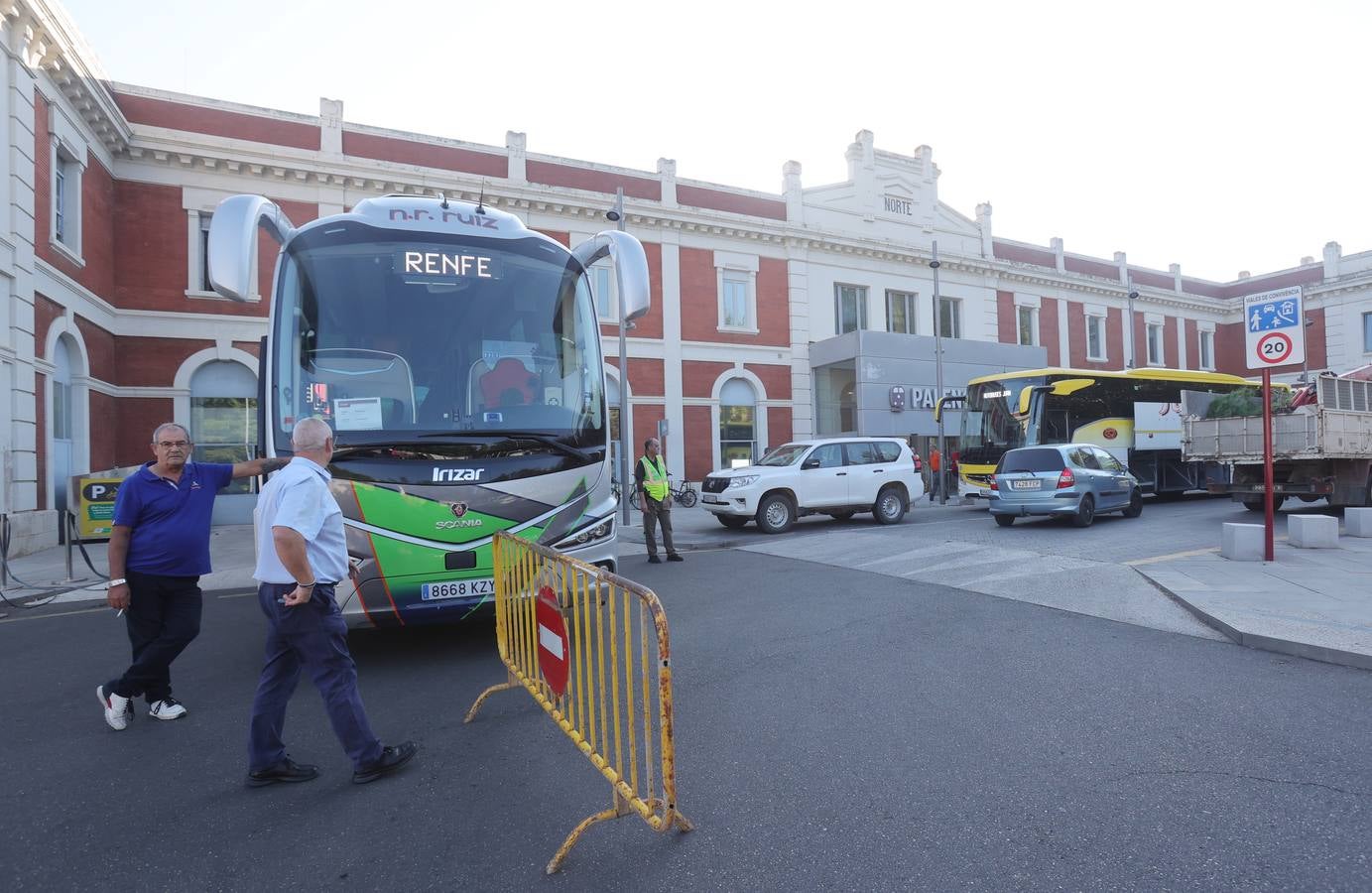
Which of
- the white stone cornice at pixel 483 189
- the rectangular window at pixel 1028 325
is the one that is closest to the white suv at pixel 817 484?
the white stone cornice at pixel 483 189

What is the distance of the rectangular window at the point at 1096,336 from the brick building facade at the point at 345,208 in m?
0.13

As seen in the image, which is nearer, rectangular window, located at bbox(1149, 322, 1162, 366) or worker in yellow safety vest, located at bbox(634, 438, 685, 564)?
worker in yellow safety vest, located at bbox(634, 438, 685, 564)

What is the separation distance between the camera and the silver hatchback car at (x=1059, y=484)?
1378 centimetres

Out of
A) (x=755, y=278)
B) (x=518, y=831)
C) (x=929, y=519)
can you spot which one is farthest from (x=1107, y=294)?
(x=518, y=831)

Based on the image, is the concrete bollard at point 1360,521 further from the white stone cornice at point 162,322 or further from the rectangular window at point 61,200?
the rectangular window at point 61,200

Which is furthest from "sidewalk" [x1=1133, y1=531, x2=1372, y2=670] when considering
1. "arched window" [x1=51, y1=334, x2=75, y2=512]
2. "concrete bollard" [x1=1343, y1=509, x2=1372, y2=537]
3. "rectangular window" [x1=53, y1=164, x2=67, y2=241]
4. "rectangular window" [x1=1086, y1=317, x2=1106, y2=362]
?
"rectangular window" [x1=1086, y1=317, x2=1106, y2=362]

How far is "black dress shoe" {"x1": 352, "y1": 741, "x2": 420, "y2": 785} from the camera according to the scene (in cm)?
375

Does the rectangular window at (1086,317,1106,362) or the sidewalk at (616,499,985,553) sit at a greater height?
the rectangular window at (1086,317,1106,362)

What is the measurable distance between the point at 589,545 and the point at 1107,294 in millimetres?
34191

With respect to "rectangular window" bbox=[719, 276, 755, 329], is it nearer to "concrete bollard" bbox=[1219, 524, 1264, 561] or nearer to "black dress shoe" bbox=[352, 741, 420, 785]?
"concrete bollard" bbox=[1219, 524, 1264, 561]

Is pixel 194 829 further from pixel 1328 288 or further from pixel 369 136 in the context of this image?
pixel 1328 288

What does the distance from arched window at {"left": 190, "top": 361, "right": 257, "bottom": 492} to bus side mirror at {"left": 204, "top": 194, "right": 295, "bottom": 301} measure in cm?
1494

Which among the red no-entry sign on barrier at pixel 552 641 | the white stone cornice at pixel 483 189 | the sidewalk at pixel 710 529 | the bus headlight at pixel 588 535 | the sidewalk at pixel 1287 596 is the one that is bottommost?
the sidewalk at pixel 710 529

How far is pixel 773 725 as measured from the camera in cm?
442
